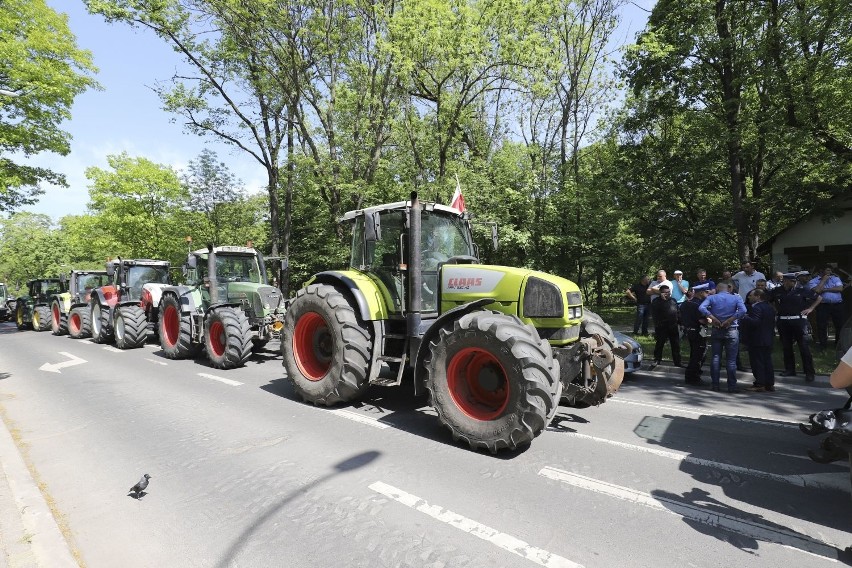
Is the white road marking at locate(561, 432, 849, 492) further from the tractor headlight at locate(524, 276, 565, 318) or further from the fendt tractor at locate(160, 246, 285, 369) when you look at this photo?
the fendt tractor at locate(160, 246, 285, 369)

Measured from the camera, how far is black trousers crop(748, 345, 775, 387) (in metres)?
6.70

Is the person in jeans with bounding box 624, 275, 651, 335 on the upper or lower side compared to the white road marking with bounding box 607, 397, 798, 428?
upper

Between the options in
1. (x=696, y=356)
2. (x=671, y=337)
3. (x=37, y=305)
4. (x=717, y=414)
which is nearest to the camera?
(x=717, y=414)

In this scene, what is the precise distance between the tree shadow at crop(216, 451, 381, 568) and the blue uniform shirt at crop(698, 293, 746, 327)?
5.68m

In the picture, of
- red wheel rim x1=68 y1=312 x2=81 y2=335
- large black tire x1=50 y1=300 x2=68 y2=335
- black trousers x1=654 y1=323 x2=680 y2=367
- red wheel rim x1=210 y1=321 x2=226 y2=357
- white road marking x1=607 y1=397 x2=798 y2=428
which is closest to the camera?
white road marking x1=607 y1=397 x2=798 y2=428

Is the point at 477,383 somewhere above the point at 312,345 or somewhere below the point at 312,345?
below

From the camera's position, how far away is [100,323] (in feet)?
42.9

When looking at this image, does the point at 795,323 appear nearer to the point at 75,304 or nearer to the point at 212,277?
the point at 212,277

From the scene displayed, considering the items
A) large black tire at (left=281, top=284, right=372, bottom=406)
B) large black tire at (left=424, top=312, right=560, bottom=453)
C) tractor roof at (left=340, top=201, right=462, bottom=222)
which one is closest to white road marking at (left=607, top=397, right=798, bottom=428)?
large black tire at (left=424, top=312, right=560, bottom=453)

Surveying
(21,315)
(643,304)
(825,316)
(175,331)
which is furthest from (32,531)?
(21,315)

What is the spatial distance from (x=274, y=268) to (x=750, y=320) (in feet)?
42.4

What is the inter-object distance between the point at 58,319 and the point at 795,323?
21.5 metres

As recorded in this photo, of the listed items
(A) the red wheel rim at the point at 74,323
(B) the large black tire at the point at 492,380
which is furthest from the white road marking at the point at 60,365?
(B) the large black tire at the point at 492,380

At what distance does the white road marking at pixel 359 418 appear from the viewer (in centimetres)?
509
